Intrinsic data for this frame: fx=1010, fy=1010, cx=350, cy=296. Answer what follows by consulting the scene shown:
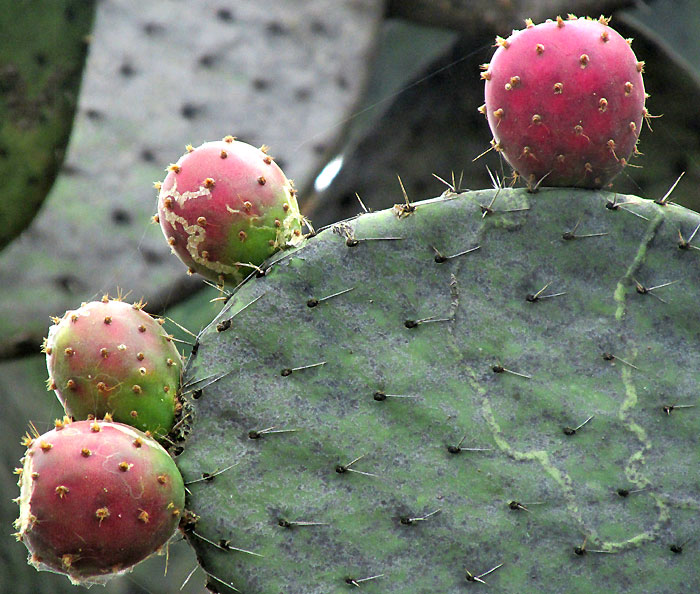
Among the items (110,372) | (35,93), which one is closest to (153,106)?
(35,93)

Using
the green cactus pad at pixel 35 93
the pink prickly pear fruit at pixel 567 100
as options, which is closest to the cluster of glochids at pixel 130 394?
the pink prickly pear fruit at pixel 567 100

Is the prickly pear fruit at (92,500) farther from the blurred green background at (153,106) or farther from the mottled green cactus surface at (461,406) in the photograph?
the blurred green background at (153,106)

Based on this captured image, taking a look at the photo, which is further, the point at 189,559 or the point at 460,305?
the point at 189,559

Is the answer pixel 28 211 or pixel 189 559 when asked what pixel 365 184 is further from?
pixel 189 559

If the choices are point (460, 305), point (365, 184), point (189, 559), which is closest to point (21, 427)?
point (189, 559)

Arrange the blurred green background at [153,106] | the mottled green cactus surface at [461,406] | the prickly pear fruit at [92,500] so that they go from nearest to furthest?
the prickly pear fruit at [92,500]
the mottled green cactus surface at [461,406]
the blurred green background at [153,106]

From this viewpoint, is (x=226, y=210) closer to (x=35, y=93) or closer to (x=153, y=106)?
(x=153, y=106)
